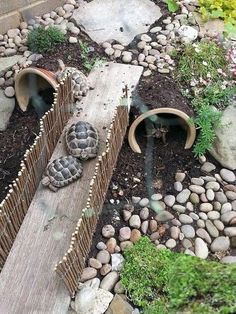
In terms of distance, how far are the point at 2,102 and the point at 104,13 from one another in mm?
1254

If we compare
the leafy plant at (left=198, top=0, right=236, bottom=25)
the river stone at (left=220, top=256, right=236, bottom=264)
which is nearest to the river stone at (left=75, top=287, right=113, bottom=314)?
the river stone at (left=220, top=256, right=236, bottom=264)

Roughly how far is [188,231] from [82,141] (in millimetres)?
895

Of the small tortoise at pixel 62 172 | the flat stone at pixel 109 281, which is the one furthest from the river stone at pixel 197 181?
the flat stone at pixel 109 281

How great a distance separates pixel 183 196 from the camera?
3.68 m

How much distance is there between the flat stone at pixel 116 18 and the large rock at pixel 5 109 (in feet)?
2.88

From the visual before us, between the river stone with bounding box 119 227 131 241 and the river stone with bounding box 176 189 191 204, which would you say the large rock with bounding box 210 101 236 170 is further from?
the river stone with bounding box 119 227 131 241

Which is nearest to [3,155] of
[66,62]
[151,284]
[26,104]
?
[26,104]

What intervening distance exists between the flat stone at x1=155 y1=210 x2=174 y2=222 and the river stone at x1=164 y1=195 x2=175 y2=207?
0.08 m

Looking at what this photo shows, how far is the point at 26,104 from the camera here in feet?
14.3

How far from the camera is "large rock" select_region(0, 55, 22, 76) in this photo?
4508 millimetres

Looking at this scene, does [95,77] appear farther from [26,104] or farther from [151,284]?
[151,284]

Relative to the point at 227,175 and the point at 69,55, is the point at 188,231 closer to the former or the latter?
the point at 227,175

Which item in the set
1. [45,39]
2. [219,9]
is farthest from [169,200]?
[219,9]

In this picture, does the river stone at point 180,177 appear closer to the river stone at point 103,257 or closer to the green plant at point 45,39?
the river stone at point 103,257
